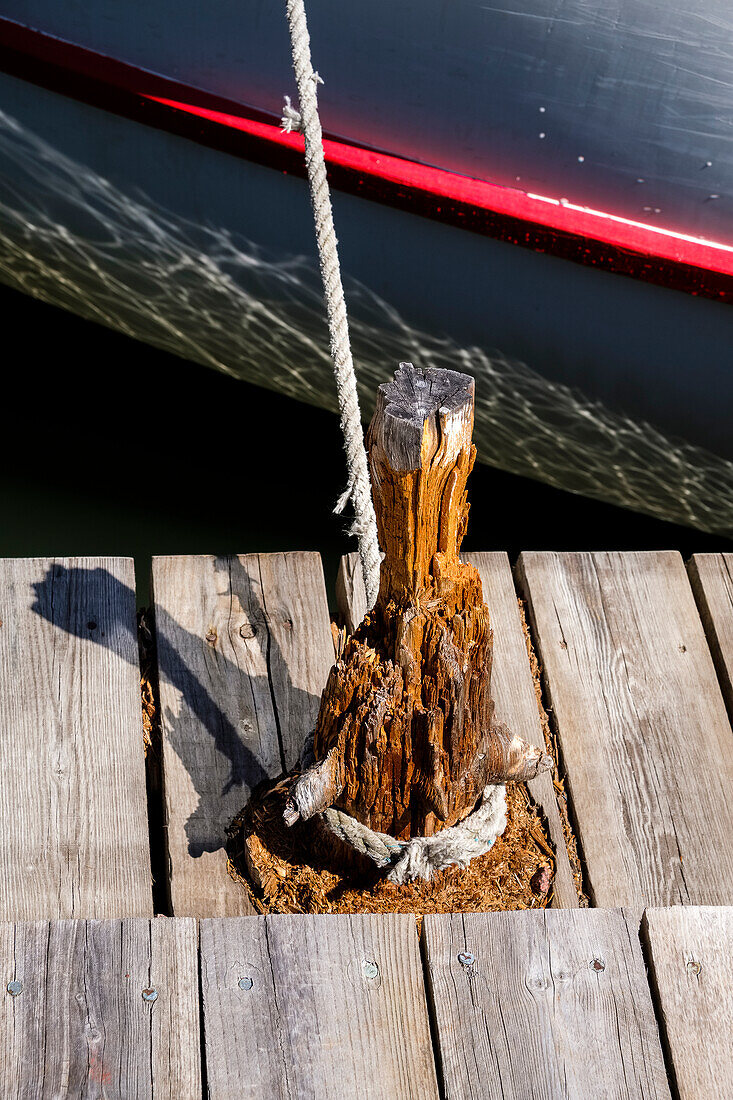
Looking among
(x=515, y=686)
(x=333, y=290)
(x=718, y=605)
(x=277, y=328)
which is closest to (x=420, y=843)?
(x=515, y=686)

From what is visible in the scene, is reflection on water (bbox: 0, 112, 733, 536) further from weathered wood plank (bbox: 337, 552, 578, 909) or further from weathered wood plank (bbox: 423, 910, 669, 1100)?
weathered wood plank (bbox: 423, 910, 669, 1100)

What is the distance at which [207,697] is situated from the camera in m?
2.25

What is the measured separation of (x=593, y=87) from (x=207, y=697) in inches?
70.7

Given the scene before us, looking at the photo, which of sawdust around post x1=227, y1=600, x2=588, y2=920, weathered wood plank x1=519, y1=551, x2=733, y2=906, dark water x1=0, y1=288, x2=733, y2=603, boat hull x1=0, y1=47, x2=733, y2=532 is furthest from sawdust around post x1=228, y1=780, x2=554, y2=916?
dark water x1=0, y1=288, x2=733, y2=603

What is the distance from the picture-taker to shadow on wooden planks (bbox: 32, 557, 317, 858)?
208 centimetres

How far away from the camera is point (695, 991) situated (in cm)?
153

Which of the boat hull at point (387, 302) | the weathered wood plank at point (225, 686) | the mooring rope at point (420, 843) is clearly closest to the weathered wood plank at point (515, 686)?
the mooring rope at point (420, 843)

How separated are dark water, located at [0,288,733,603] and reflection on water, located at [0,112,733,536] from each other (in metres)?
0.34

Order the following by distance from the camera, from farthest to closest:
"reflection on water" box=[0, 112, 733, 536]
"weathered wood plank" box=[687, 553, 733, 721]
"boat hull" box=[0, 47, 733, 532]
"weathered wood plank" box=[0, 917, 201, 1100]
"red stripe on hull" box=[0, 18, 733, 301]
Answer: "reflection on water" box=[0, 112, 733, 536] < "boat hull" box=[0, 47, 733, 532] < "red stripe on hull" box=[0, 18, 733, 301] < "weathered wood plank" box=[687, 553, 733, 721] < "weathered wood plank" box=[0, 917, 201, 1100]

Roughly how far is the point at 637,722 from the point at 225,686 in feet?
2.76

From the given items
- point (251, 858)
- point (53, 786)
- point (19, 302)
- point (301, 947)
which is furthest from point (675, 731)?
point (19, 302)

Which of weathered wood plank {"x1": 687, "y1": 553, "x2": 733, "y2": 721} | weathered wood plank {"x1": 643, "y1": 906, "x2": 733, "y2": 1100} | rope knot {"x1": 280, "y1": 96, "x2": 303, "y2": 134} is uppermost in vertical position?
rope knot {"x1": 280, "y1": 96, "x2": 303, "y2": 134}

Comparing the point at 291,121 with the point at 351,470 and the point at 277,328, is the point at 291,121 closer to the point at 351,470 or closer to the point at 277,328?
the point at 351,470

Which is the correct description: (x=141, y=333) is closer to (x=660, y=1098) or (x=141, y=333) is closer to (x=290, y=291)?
(x=290, y=291)
